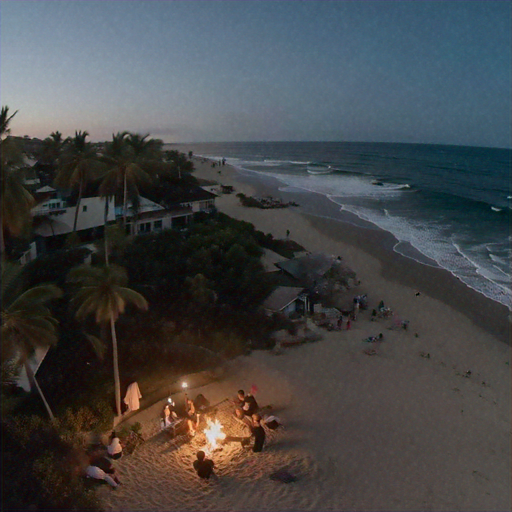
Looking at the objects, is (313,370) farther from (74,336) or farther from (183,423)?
(74,336)

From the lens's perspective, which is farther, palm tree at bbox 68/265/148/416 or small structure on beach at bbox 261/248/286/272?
small structure on beach at bbox 261/248/286/272

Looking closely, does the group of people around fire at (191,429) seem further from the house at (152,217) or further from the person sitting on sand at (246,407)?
the house at (152,217)

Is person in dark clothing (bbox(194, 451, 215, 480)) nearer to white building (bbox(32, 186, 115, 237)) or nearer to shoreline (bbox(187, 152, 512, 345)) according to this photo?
white building (bbox(32, 186, 115, 237))

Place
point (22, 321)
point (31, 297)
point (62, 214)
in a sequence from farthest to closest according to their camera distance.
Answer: point (62, 214), point (31, 297), point (22, 321)

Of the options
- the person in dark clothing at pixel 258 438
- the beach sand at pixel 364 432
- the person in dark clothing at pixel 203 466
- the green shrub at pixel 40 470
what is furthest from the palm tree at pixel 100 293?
the person in dark clothing at pixel 258 438

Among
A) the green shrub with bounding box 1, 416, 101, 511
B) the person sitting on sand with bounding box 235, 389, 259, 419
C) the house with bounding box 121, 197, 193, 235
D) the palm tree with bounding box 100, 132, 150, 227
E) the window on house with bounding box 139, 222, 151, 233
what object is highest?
the palm tree with bounding box 100, 132, 150, 227

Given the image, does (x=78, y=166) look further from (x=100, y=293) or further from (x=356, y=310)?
(x=356, y=310)

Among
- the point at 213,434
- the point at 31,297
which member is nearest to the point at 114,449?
the point at 213,434

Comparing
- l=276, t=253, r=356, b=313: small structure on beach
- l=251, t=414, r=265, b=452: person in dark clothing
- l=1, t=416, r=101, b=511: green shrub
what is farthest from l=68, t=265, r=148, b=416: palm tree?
l=276, t=253, r=356, b=313: small structure on beach
